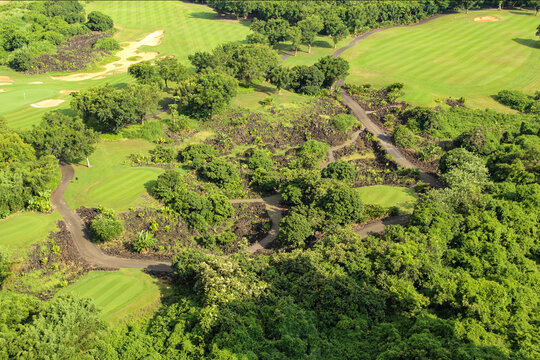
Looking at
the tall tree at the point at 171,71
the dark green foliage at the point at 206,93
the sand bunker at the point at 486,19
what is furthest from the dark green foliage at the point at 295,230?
the sand bunker at the point at 486,19

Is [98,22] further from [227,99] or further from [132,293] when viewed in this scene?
[132,293]

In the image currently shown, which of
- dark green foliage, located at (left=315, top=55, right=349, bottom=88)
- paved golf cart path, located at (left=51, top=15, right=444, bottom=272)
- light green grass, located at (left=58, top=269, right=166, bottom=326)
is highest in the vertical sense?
dark green foliage, located at (left=315, top=55, right=349, bottom=88)

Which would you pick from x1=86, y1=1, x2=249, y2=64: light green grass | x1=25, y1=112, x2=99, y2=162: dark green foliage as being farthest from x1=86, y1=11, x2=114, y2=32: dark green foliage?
x1=25, y1=112, x2=99, y2=162: dark green foliage

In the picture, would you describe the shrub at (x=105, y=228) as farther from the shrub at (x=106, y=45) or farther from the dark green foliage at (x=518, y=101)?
the dark green foliage at (x=518, y=101)

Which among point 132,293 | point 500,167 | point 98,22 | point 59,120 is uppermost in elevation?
point 98,22

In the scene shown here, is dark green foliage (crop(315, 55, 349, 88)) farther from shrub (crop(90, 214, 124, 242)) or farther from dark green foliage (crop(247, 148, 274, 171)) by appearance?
shrub (crop(90, 214, 124, 242))

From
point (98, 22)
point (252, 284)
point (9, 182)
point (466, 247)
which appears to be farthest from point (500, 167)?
point (98, 22)

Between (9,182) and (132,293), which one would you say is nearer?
(132,293)
